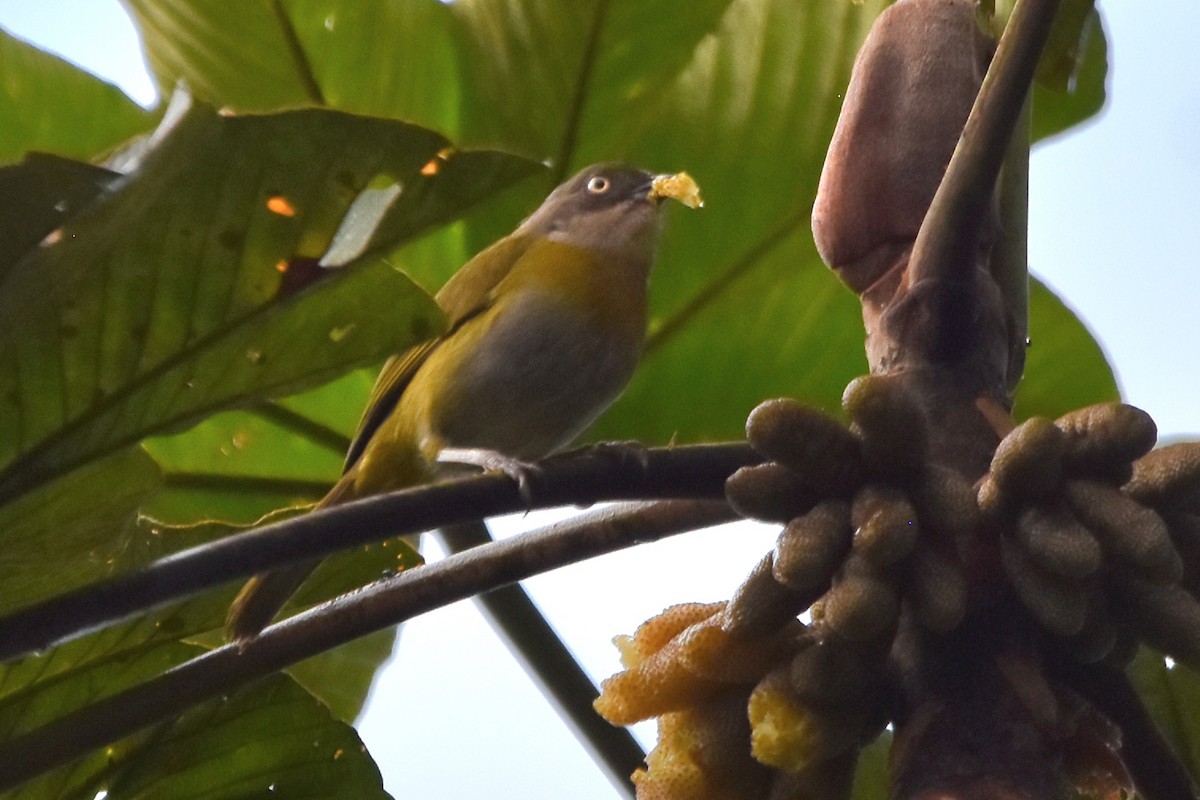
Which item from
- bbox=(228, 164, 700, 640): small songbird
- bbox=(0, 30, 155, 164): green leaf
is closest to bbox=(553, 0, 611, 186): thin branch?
bbox=(228, 164, 700, 640): small songbird

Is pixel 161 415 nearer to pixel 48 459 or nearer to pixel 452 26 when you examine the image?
pixel 48 459

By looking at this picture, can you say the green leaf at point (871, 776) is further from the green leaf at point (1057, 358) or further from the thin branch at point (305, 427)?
the thin branch at point (305, 427)

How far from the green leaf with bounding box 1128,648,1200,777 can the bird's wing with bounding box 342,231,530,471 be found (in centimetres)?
95

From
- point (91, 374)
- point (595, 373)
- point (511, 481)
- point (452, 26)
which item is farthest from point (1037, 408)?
point (91, 374)

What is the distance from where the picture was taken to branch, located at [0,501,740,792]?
3.03ft

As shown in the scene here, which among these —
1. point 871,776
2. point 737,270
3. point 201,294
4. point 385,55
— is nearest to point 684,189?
point 737,270

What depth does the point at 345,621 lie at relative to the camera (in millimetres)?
952

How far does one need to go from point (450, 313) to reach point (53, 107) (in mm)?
597

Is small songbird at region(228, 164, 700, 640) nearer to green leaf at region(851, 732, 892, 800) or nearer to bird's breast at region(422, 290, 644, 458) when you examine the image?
bird's breast at region(422, 290, 644, 458)

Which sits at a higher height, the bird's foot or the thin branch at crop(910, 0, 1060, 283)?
the bird's foot

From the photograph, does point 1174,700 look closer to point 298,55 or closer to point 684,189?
point 684,189

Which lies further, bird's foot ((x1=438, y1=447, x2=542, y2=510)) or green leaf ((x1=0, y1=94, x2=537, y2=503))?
bird's foot ((x1=438, y1=447, x2=542, y2=510))

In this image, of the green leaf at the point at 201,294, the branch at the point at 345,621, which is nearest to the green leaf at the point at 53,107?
the green leaf at the point at 201,294

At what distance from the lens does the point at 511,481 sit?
33.9 inches
